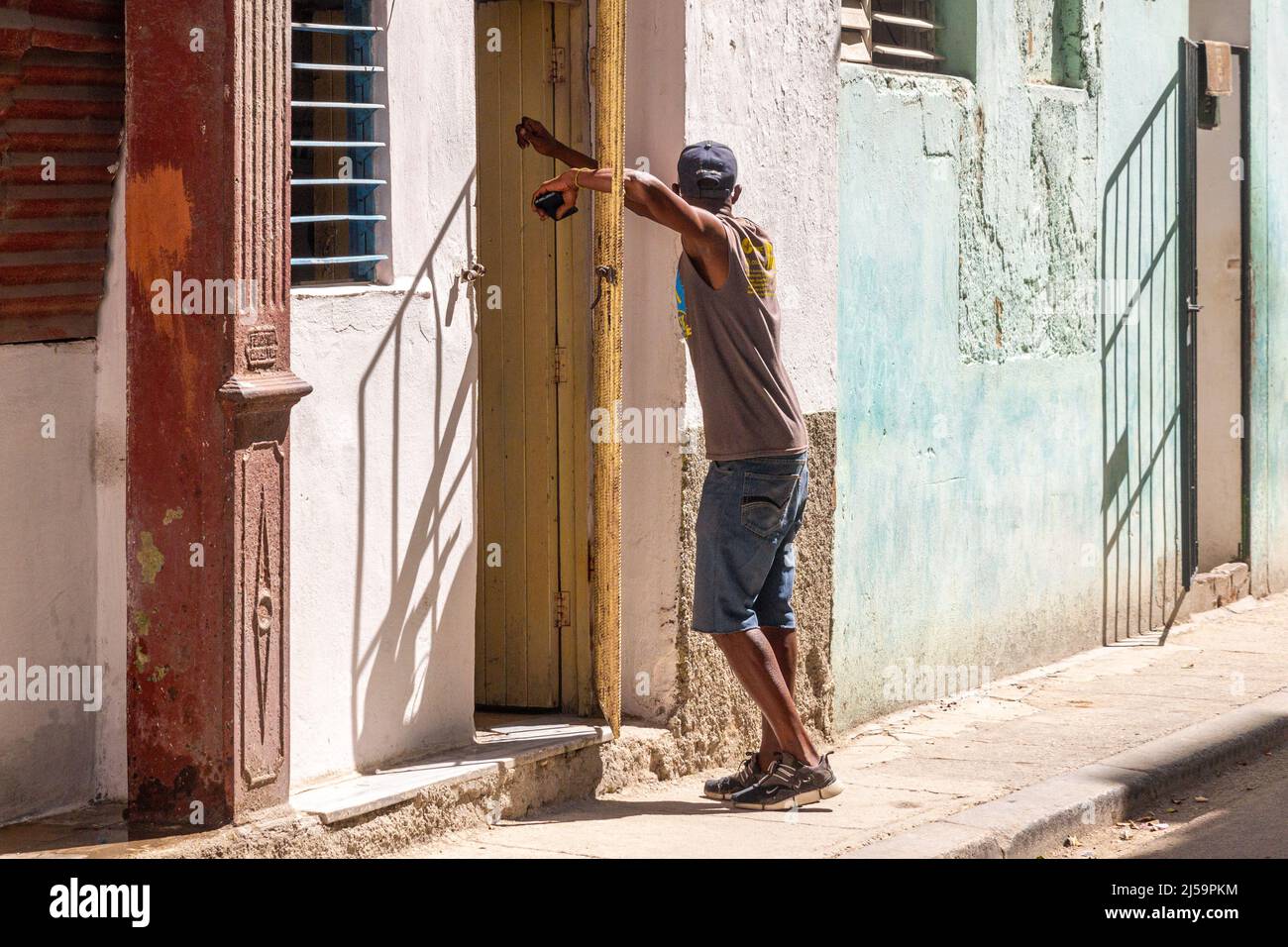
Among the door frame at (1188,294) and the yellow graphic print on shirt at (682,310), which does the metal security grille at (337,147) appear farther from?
the door frame at (1188,294)

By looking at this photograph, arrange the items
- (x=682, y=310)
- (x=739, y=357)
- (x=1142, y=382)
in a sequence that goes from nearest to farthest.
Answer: (x=739, y=357) < (x=682, y=310) < (x=1142, y=382)

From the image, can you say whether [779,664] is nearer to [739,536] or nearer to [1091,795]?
[739,536]

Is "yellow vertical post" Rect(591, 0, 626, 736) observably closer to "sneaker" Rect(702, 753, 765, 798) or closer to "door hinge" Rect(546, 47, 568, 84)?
"door hinge" Rect(546, 47, 568, 84)

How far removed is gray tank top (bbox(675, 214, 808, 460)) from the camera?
20.1ft

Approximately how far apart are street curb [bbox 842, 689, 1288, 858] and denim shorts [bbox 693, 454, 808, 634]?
90 centimetres

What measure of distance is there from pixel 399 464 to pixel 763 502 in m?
1.22

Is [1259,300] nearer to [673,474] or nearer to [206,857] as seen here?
[673,474]

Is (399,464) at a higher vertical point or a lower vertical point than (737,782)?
higher

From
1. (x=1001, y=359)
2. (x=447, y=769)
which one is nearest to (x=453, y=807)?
(x=447, y=769)

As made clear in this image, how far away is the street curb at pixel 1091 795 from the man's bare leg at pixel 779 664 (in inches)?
24.2

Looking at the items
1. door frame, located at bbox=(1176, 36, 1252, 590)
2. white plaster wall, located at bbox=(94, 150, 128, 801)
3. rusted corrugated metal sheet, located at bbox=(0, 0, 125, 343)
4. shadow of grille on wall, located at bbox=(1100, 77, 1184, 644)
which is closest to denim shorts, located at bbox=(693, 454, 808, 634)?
white plaster wall, located at bbox=(94, 150, 128, 801)

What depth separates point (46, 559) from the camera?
5.19 meters

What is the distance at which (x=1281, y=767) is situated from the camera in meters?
7.46

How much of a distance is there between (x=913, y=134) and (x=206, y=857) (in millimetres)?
4671
